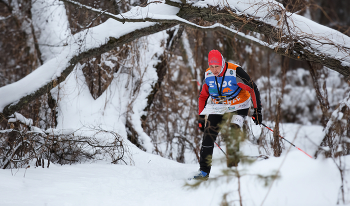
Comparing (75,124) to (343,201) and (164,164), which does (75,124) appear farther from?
(343,201)

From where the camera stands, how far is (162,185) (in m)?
3.10

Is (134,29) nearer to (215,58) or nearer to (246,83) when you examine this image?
(215,58)

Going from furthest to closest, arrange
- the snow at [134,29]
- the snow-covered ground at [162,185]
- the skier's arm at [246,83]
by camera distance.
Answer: the skier's arm at [246,83], the snow at [134,29], the snow-covered ground at [162,185]

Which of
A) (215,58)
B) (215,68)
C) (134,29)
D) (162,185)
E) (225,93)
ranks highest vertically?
(134,29)

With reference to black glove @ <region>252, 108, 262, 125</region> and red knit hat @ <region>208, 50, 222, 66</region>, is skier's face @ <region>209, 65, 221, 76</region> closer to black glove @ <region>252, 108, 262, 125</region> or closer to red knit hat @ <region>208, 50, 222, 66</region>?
red knit hat @ <region>208, 50, 222, 66</region>

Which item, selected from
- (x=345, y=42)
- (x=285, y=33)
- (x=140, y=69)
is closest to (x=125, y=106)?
(x=140, y=69)

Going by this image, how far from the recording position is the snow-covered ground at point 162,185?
6.45 ft

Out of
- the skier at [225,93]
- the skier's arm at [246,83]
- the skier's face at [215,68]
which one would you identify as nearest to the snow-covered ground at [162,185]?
the skier at [225,93]

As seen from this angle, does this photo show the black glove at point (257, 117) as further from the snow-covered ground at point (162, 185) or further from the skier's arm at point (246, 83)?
the snow-covered ground at point (162, 185)

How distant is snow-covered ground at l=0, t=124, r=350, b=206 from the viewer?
1.97m

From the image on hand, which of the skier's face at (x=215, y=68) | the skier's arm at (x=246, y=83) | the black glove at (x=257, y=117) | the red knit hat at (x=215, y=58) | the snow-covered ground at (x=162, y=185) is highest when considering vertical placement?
the red knit hat at (x=215, y=58)

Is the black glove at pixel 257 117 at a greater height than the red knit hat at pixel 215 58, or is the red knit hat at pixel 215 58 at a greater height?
the red knit hat at pixel 215 58

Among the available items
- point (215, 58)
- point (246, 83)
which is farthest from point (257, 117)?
point (215, 58)

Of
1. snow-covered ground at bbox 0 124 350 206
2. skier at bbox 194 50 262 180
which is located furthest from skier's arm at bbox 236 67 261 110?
snow-covered ground at bbox 0 124 350 206
